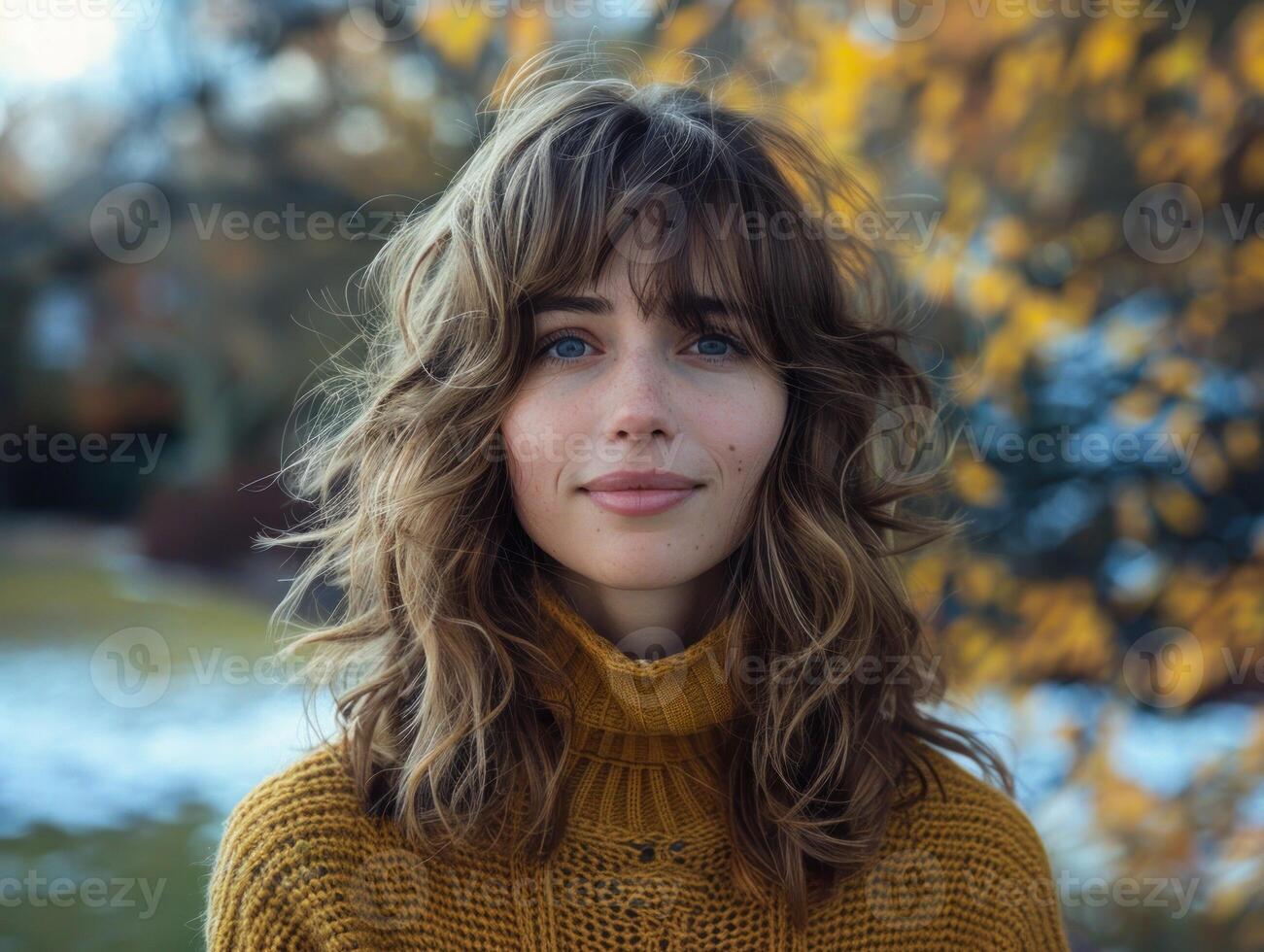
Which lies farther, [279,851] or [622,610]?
[622,610]

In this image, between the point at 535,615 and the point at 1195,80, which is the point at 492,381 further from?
the point at 1195,80

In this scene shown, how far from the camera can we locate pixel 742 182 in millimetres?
1565

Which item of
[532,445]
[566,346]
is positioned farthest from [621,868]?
[566,346]

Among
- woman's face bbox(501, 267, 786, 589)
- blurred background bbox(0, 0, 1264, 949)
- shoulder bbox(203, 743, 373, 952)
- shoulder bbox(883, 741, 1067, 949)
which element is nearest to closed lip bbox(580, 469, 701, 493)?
woman's face bbox(501, 267, 786, 589)

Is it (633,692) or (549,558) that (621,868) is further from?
(549,558)

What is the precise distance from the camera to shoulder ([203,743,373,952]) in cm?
137

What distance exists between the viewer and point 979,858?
1.62 m

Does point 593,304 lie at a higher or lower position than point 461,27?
lower

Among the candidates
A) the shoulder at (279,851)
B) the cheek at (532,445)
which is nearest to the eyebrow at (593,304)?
the cheek at (532,445)

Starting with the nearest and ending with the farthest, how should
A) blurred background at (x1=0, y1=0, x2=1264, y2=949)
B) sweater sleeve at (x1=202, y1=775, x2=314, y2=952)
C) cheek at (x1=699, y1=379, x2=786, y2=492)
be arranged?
sweater sleeve at (x1=202, y1=775, x2=314, y2=952) < cheek at (x1=699, y1=379, x2=786, y2=492) < blurred background at (x1=0, y1=0, x2=1264, y2=949)

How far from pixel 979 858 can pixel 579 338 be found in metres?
0.95

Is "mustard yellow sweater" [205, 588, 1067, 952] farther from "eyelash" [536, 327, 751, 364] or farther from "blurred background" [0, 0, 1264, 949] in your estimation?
"blurred background" [0, 0, 1264, 949]

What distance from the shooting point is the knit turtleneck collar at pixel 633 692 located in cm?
151

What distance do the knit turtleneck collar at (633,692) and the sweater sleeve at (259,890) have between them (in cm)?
39
